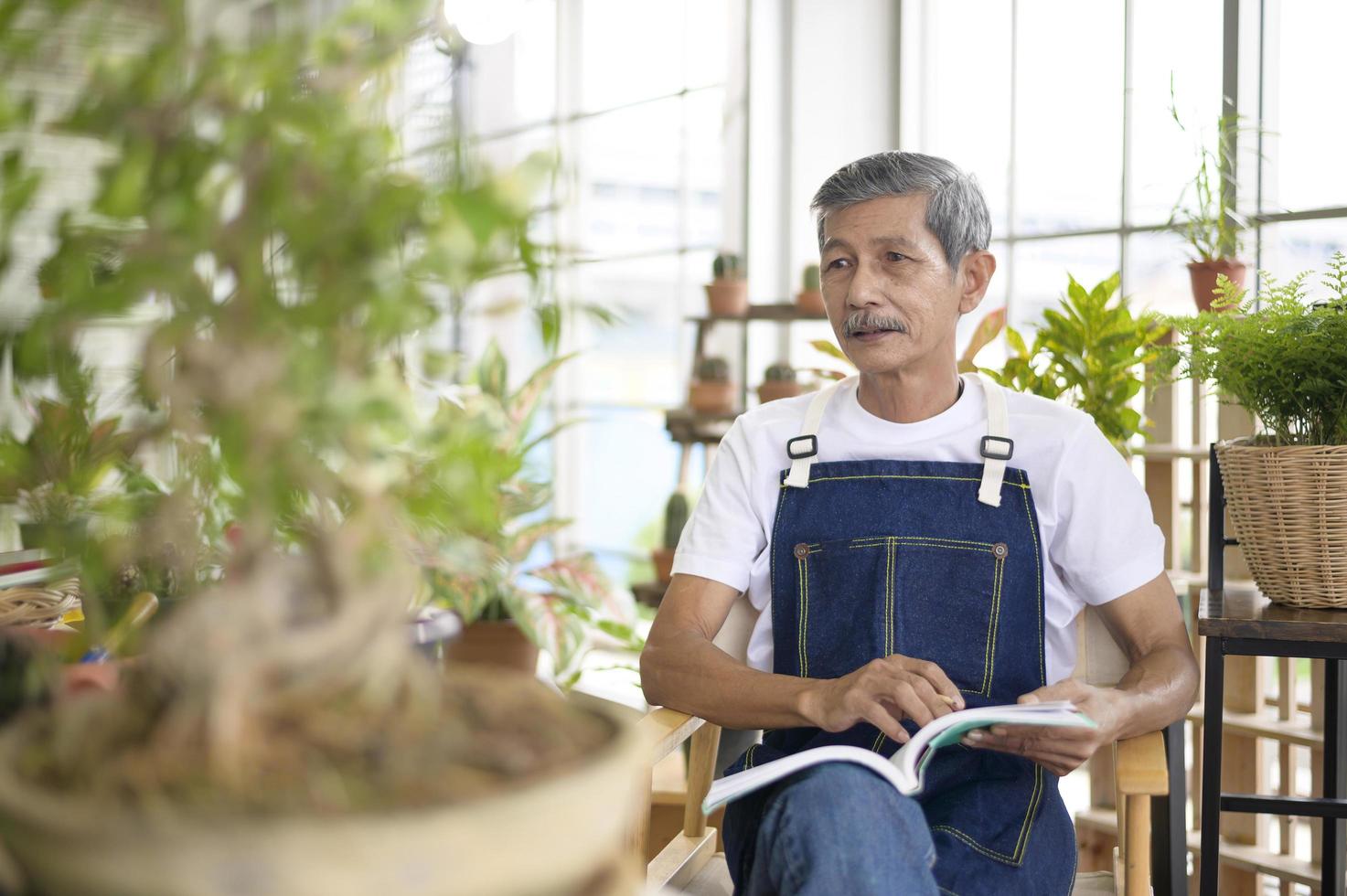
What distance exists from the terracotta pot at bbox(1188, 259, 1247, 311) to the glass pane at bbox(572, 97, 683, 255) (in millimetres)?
2855

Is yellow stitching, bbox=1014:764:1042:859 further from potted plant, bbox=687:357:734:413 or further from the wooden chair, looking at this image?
potted plant, bbox=687:357:734:413

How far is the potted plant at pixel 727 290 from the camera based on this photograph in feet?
14.1

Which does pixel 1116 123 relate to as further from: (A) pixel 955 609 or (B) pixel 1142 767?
(B) pixel 1142 767

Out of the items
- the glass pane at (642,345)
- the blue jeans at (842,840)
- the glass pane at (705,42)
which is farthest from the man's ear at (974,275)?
the glass pane at (642,345)

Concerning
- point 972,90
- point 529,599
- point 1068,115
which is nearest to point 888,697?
point 529,599

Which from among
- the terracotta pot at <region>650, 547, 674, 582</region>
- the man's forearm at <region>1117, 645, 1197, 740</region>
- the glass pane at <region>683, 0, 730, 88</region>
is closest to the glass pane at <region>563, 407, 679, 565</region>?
the terracotta pot at <region>650, 547, 674, 582</region>

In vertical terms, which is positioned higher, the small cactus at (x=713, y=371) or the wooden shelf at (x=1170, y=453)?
the small cactus at (x=713, y=371)

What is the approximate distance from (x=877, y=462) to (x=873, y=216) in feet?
1.35

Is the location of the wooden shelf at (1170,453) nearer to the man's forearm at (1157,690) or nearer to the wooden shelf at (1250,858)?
the wooden shelf at (1250,858)

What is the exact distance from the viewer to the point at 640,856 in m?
1.58

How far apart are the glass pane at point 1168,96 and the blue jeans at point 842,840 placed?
9.54 feet

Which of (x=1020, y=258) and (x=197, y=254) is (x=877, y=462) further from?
(x=1020, y=258)

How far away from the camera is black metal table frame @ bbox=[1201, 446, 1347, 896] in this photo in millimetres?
1911

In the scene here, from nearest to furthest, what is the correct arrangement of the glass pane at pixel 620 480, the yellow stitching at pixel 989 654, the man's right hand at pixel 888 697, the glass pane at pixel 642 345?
the man's right hand at pixel 888 697, the yellow stitching at pixel 989 654, the glass pane at pixel 642 345, the glass pane at pixel 620 480
